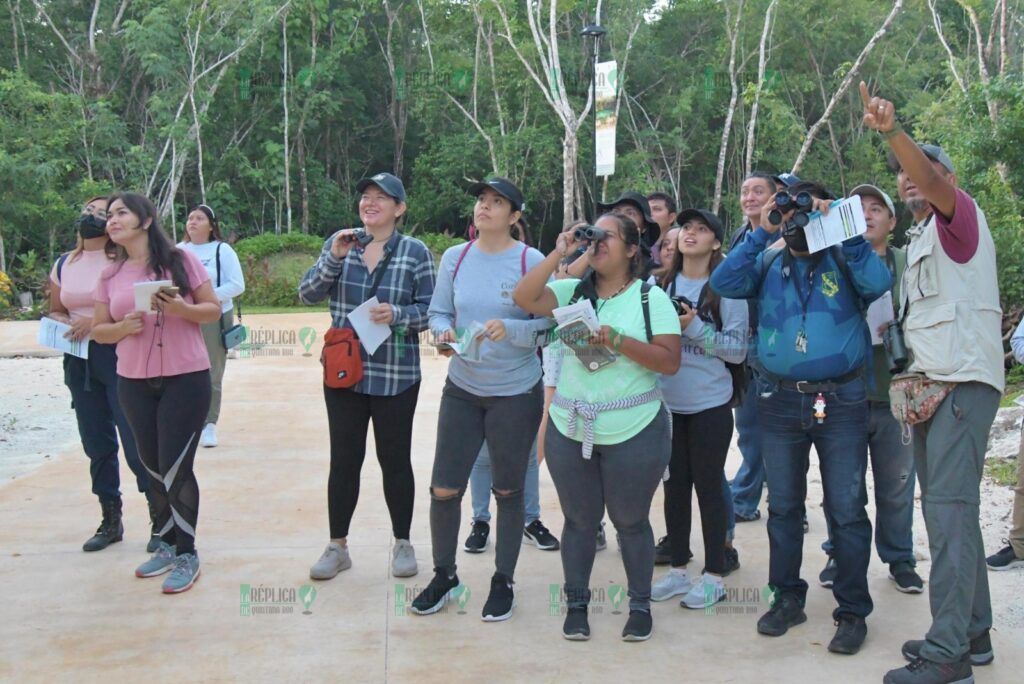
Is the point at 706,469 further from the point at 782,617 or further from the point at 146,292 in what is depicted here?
the point at 146,292

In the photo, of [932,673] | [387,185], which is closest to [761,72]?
[387,185]

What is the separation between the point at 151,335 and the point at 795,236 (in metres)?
2.92

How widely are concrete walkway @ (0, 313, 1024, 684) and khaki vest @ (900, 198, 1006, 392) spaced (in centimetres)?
117

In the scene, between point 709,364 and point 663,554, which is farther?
point 663,554

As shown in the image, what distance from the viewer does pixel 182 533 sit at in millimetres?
4719

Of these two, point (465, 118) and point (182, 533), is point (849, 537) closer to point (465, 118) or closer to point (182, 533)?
point (182, 533)

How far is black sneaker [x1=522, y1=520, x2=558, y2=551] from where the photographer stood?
5.23 m

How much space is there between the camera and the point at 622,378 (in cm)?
391

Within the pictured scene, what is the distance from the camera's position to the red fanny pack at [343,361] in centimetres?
449

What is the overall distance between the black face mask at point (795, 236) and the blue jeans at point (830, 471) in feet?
1.89

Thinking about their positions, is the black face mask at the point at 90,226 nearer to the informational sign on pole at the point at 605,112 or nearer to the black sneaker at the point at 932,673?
the black sneaker at the point at 932,673

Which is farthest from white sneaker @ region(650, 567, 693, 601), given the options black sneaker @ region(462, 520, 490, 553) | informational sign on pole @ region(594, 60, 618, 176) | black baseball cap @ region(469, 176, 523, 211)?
informational sign on pole @ region(594, 60, 618, 176)

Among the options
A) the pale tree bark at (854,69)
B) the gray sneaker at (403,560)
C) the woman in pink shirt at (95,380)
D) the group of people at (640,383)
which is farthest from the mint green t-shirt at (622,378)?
the pale tree bark at (854,69)

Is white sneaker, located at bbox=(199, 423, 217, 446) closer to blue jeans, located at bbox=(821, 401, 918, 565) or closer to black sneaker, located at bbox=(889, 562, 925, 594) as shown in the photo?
blue jeans, located at bbox=(821, 401, 918, 565)
